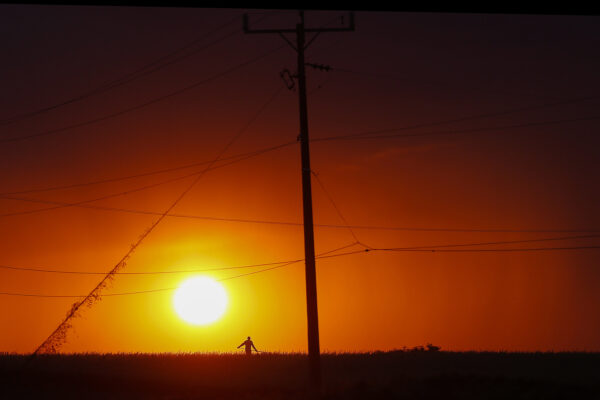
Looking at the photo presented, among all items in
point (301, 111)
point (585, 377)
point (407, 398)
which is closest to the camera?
point (407, 398)

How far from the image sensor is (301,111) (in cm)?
2836

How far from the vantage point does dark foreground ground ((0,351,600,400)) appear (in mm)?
27000

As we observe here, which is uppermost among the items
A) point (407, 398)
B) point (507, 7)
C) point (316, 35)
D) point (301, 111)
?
point (316, 35)

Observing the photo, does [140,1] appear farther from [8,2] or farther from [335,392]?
[335,392]

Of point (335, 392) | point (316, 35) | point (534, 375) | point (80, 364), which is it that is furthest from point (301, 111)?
point (80, 364)

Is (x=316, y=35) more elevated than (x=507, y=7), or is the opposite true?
(x=316, y=35)

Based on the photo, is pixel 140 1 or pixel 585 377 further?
pixel 585 377

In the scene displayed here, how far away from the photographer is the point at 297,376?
3528cm

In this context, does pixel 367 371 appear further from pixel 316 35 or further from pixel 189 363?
pixel 316 35

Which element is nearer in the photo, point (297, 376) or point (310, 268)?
point (310, 268)

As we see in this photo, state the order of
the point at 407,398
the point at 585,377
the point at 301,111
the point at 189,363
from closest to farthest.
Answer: the point at 407,398 → the point at 301,111 → the point at 585,377 → the point at 189,363

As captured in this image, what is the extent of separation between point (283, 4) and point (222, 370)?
101ft

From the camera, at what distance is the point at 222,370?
36938mm

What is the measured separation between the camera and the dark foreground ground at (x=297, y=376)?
2700 centimetres
